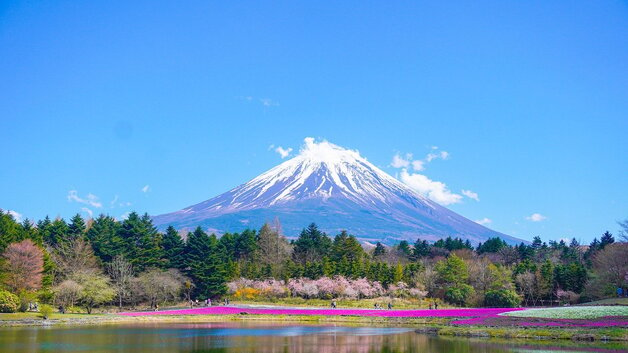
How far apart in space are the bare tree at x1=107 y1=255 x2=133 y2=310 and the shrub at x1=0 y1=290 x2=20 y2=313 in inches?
576

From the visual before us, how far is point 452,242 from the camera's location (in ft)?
349

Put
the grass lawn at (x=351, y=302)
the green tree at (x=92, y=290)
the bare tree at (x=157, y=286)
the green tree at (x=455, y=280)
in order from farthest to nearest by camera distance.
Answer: the green tree at (x=455, y=280) < the grass lawn at (x=351, y=302) < the bare tree at (x=157, y=286) < the green tree at (x=92, y=290)

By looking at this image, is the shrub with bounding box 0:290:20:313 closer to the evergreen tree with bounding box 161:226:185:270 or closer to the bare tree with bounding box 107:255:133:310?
the bare tree with bounding box 107:255:133:310

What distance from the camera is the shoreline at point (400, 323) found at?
3176 centimetres

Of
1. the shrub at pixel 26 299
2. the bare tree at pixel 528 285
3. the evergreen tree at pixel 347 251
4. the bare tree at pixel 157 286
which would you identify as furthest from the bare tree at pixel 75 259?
the bare tree at pixel 528 285

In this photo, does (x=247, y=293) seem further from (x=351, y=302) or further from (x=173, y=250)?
(x=351, y=302)

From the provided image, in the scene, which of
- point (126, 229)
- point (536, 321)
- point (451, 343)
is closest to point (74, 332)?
point (451, 343)

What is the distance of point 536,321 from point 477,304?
80.3ft

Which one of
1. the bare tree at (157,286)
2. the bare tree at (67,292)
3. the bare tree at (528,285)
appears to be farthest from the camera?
the bare tree at (528,285)

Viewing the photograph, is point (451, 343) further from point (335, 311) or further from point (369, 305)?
point (369, 305)

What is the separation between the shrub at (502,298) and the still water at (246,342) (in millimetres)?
27257

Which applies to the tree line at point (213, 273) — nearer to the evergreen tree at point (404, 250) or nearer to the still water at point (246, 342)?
the still water at point (246, 342)

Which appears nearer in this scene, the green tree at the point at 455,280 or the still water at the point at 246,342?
the still water at the point at 246,342

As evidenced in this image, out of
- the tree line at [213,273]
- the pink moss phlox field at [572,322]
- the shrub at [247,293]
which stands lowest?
the pink moss phlox field at [572,322]
